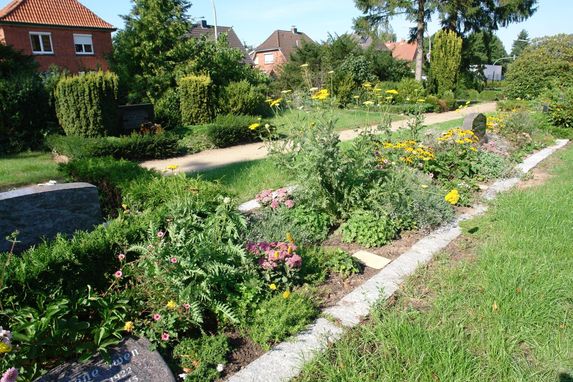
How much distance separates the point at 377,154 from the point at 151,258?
3498 millimetres

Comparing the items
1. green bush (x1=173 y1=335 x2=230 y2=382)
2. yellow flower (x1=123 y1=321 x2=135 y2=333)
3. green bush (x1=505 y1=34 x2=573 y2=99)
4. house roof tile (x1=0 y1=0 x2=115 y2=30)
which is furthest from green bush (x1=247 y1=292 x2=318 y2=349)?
house roof tile (x1=0 y1=0 x2=115 y2=30)

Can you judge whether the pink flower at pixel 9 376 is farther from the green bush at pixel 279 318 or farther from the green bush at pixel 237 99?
the green bush at pixel 237 99

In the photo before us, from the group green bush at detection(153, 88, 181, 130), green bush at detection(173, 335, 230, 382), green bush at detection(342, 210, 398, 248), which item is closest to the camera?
green bush at detection(173, 335, 230, 382)

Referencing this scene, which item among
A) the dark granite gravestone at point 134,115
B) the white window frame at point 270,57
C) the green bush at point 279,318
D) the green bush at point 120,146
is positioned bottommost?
the green bush at point 279,318

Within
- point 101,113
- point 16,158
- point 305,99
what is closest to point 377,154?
point 305,99

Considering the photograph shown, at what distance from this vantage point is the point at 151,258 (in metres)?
2.65

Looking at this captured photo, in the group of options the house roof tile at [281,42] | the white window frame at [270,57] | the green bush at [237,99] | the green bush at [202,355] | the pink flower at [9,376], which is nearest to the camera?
the pink flower at [9,376]

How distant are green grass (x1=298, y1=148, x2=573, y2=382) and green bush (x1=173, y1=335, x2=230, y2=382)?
1.68 ft

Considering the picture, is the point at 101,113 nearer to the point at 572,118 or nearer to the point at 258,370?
the point at 258,370

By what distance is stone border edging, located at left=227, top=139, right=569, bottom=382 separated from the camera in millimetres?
2279

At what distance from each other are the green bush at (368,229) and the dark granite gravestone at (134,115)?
8519 mm

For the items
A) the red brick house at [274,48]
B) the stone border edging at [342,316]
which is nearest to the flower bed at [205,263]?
the stone border edging at [342,316]

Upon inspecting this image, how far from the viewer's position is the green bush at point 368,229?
158 inches

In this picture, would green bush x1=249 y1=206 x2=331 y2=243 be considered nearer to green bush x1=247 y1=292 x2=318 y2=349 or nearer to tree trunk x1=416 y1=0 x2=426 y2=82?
green bush x1=247 y1=292 x2=318 y2=349
